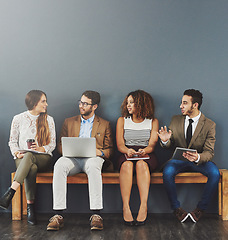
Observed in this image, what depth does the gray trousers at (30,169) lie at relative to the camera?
3135 mm

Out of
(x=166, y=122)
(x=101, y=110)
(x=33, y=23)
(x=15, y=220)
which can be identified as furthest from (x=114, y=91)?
(x=15, y=220)

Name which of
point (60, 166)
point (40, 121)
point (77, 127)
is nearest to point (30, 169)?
point (60, 166)

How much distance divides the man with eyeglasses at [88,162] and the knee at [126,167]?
22cm

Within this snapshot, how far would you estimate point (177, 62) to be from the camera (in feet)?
12.3

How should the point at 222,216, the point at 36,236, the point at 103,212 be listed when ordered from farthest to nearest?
the point at 103,212, the point at 222,216, the point at 36,236

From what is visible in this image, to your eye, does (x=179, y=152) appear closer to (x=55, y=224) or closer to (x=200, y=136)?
(x=200, y=136)

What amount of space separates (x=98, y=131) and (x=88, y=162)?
450 millimetres

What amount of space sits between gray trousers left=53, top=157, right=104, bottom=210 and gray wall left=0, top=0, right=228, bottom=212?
0.62 meters

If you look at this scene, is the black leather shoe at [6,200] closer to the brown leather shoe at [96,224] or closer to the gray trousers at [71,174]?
the gray trousers at [71,174]

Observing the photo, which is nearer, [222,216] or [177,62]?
[222,216]

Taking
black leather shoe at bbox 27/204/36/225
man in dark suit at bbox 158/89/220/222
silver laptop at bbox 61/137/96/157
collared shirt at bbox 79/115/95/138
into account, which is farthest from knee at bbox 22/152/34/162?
man in dark suit at bbox 158/89/220/222

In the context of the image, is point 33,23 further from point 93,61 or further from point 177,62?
point 177,62

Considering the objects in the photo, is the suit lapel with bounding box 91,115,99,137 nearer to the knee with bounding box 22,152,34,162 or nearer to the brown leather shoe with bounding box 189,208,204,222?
the knee with bounding box 22,152,34,162

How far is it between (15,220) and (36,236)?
0.64 m
